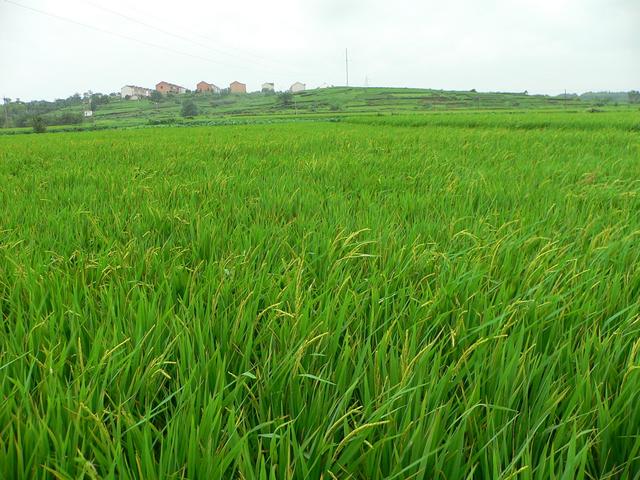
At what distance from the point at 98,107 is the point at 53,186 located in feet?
296

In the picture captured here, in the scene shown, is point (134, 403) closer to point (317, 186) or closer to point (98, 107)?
point (317, 186)

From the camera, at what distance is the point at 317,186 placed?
2.99 meters

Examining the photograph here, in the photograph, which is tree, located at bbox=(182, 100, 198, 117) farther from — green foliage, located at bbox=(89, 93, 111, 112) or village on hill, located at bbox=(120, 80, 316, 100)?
village on hill, located at bbox=(120, 80, 316, 100)

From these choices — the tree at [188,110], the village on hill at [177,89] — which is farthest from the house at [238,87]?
the tree at [188,110]

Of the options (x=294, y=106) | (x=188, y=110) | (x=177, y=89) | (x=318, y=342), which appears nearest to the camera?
(x=318, y=342)

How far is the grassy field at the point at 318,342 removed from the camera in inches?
24.5

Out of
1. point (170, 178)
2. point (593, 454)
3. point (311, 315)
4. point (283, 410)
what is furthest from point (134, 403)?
point (170, 178)

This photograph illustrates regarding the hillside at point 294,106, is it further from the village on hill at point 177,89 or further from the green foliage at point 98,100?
the village on hill at point 177,89

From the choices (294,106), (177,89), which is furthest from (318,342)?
(177,89)

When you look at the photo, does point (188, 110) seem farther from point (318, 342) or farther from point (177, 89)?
point (177, 89)

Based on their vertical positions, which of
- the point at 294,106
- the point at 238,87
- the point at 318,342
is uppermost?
the point at 238,87

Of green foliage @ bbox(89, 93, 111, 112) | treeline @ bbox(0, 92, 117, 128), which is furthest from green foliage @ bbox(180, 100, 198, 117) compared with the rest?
green foliage @ bbox(89, 93, 111, 112)

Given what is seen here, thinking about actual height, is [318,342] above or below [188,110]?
below

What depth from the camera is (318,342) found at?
3.08ft
